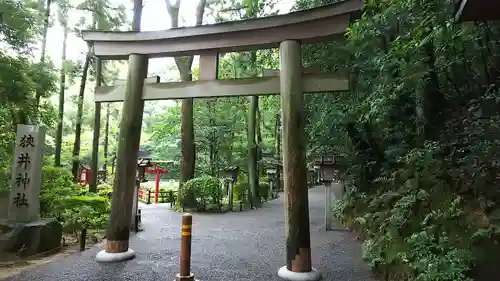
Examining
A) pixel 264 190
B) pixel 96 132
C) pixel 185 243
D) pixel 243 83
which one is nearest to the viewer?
pixel 185 243

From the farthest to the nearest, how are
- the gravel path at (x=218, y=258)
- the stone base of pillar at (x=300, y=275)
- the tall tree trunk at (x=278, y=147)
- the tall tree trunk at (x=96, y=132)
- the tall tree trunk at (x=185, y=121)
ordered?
the tall tree trunk at (x=278, y=147) < the tall tree trunk at (x=185, y=121) < the tall tree trunk at (x=96, y=132) < the gravel path at (x=218, y=258) < the stone base of pillar at (x=300, y=275)

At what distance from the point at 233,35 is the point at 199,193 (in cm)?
1010

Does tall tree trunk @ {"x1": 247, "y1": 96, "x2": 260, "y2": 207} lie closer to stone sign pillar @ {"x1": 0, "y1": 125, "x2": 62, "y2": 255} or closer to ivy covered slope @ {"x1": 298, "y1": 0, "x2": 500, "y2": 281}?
ivy covered slope @ {"x1": 298, "y1": 0, "x2": 500, "y2": 281}

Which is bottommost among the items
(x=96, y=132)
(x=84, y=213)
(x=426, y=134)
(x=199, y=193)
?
(x=84, y=213)

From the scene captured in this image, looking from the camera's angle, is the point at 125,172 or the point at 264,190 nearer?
the point at 125,172

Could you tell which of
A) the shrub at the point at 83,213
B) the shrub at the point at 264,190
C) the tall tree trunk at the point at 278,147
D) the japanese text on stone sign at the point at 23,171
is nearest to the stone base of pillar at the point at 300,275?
the shrub at the point at 83,213

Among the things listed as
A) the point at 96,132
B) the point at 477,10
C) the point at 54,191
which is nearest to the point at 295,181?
the point at 477,10

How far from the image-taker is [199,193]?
15.4 metres

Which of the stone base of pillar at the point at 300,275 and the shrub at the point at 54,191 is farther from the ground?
the shrub at the point at 54,191

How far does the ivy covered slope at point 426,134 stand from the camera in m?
4.77

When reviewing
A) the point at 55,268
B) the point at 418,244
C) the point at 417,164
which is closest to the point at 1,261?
the point at 55,268

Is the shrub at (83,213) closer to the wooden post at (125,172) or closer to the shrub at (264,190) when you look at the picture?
the wooden post at (125,172)

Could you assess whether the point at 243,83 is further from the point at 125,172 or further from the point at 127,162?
the point at 125,172

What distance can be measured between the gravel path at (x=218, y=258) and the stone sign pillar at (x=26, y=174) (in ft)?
5.10
